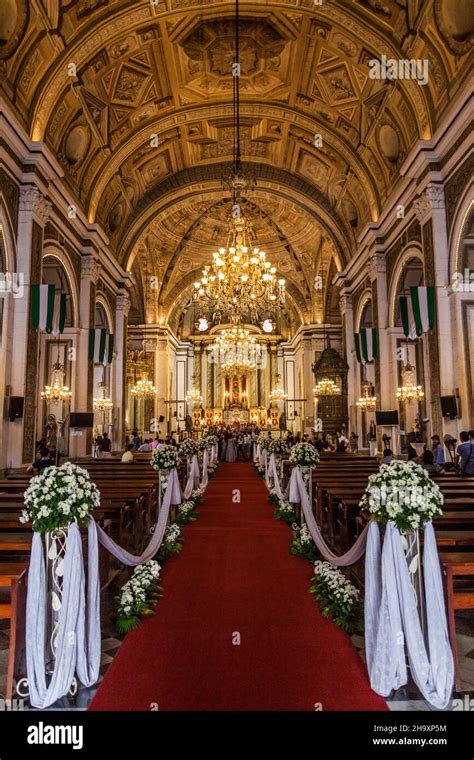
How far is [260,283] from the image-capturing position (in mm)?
12555

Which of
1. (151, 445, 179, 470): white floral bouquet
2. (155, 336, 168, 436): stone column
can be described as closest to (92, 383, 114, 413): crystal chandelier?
(155, 336, 168, 436): stone column

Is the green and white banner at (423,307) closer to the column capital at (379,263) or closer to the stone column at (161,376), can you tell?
the column capital at (379,263)

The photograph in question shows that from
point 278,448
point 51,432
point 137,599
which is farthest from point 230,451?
point 137,599

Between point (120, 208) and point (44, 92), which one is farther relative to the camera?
point (120, 208)

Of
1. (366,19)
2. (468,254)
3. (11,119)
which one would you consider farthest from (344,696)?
(366,19)

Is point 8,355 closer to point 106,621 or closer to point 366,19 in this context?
point 106,621

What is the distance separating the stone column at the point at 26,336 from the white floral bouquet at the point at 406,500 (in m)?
8.02

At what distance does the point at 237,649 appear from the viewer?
3.65 m

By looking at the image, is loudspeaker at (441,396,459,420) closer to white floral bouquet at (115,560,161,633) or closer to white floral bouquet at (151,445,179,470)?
white floral bouquet at (151,445,179,470)

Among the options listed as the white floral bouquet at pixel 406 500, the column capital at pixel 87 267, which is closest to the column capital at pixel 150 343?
the column capital at pixel 87 267

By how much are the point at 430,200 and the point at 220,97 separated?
8300 mm

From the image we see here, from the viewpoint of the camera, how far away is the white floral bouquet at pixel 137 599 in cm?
408

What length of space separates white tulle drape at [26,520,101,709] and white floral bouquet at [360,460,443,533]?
2093mm

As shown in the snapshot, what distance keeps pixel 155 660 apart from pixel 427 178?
10.4 metres
